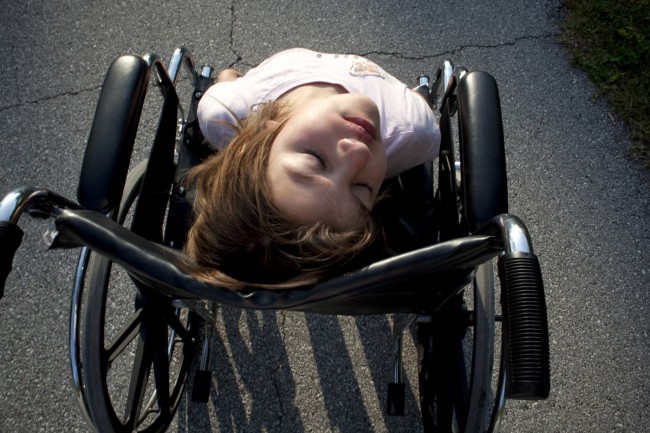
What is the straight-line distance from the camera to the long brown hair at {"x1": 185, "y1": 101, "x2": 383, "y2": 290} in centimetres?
79

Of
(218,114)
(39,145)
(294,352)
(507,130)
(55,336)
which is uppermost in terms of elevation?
(218,114)

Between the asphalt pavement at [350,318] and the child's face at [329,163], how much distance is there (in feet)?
2.89

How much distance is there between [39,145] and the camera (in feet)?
6.41

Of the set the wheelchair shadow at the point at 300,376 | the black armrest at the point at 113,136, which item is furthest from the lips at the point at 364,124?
the wheelchair shadow at the point at 300,376

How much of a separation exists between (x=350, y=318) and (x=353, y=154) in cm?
95

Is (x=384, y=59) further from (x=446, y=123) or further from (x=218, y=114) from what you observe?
(x=218, y=114)

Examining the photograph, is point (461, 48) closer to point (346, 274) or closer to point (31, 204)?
point (346, 274)

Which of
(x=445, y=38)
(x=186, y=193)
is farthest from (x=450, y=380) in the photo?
(x=445, y=38)

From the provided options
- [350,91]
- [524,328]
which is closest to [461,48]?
[350,91]

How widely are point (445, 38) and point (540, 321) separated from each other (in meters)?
1.74

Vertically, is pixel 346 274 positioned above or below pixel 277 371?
above

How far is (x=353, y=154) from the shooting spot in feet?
2.87

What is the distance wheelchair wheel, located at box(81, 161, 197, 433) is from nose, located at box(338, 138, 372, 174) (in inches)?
21.8

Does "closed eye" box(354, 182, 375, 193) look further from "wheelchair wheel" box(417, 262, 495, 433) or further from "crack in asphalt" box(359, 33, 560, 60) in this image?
"crack in asphalt" box(359, 33, 560, 60)
